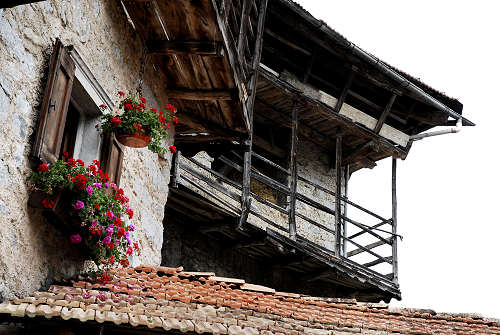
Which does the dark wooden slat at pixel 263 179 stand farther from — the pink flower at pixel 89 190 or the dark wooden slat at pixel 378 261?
the pink flower at pixel 89 190

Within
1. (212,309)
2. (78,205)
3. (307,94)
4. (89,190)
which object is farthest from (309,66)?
(78,205)

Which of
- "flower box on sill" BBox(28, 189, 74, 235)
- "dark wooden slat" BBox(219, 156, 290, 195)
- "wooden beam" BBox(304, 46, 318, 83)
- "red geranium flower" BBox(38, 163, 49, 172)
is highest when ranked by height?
"wooden beam" BBox(304, 46, 318, 83)

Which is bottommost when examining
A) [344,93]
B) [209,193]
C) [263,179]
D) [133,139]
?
[133,139]

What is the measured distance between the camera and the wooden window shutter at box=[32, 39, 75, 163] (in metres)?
4.66

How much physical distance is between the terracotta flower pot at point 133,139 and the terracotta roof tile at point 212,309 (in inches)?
43.6

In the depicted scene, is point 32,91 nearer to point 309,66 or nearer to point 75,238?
point 75,238

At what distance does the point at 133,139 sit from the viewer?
5.82 meters

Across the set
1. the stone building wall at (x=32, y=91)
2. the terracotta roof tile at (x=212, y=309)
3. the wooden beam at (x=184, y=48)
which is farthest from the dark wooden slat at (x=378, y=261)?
the stone building wall at (x=32, y=91)

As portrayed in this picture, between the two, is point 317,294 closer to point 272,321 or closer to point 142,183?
point 142,183

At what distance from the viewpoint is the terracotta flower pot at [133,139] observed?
5785 mm

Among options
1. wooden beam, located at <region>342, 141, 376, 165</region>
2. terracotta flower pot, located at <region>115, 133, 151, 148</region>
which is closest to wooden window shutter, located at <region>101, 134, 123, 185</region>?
terracotta flower pot, located at <region>115, 133, 151, 148</region>

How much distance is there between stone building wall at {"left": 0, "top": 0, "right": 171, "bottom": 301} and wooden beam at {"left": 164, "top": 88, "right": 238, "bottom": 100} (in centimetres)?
124

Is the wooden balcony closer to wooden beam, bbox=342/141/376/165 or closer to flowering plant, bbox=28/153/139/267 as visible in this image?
wooden beam, bbox=342/141/376/165

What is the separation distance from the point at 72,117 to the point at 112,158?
48 cm
